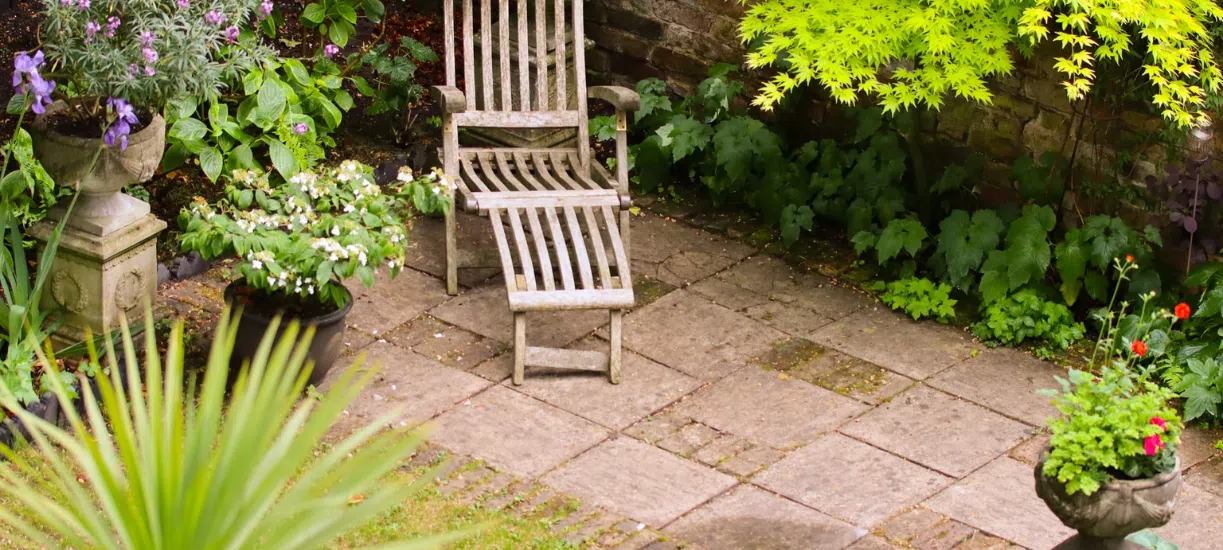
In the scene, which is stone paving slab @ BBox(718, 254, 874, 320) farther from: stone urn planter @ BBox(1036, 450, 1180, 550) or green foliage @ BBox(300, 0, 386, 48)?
stone urn planter @ BBox(1036, 450, 1180, 550)

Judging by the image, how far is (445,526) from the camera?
4254 mm

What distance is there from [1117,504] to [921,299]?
2442 mm

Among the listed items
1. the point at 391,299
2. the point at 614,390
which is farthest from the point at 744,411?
the point at 391,299

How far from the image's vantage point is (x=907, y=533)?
4.34 metres

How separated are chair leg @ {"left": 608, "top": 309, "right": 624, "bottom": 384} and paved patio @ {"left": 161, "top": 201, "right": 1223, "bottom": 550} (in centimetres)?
5

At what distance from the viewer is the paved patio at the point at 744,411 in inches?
173

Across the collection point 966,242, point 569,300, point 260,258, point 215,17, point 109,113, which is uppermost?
point 215,17

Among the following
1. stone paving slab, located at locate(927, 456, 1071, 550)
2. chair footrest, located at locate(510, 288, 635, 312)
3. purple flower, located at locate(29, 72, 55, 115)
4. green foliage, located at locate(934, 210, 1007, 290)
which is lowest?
stone paving slab, located at locate(927, 456, 1071, 550)

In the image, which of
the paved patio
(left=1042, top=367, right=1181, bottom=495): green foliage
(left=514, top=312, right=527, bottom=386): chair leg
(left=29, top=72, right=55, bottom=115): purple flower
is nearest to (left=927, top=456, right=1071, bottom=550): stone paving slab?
the paved patio

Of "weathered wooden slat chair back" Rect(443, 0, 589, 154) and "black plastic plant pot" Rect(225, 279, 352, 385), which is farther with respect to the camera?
"weathered wooden slat chair back" Rect(443, 0, 589, 154)

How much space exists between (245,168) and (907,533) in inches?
110

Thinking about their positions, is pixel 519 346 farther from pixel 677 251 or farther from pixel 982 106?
pixel 982 106

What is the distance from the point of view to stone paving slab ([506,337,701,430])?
498 cm

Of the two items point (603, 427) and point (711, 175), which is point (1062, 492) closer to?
point (603, 427)
